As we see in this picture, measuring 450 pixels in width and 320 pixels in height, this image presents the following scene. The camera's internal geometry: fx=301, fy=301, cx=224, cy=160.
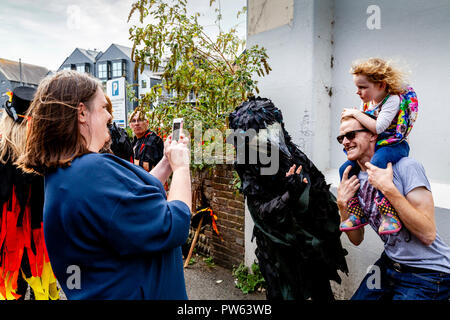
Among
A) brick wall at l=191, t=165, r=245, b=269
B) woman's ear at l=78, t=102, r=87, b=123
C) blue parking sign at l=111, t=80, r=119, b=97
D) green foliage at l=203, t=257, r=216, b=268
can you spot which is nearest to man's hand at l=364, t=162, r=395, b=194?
woman's ear at l=78, t=102, r=87, b=123

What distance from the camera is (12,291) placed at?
9.06 feet

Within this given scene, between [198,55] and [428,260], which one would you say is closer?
[428,260]

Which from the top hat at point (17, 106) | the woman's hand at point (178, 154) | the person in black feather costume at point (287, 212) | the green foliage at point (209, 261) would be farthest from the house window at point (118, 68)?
the woman's hand at point (178, 154)

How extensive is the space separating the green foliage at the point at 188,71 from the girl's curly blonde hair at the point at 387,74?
1433 mm

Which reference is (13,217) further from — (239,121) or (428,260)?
(428,260)

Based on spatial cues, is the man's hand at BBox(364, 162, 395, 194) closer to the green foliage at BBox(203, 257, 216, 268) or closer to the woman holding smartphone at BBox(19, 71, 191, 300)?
the woman holding smartphone at BBox(19, 71, 191, 300)

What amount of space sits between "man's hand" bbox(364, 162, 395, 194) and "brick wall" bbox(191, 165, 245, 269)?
2289 mm

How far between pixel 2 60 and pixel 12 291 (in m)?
41.9

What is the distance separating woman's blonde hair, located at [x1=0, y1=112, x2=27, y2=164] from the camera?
8.50 feet

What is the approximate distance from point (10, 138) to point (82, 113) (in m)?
1.90

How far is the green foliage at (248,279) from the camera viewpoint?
11.8ft

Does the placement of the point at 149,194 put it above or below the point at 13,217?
above
